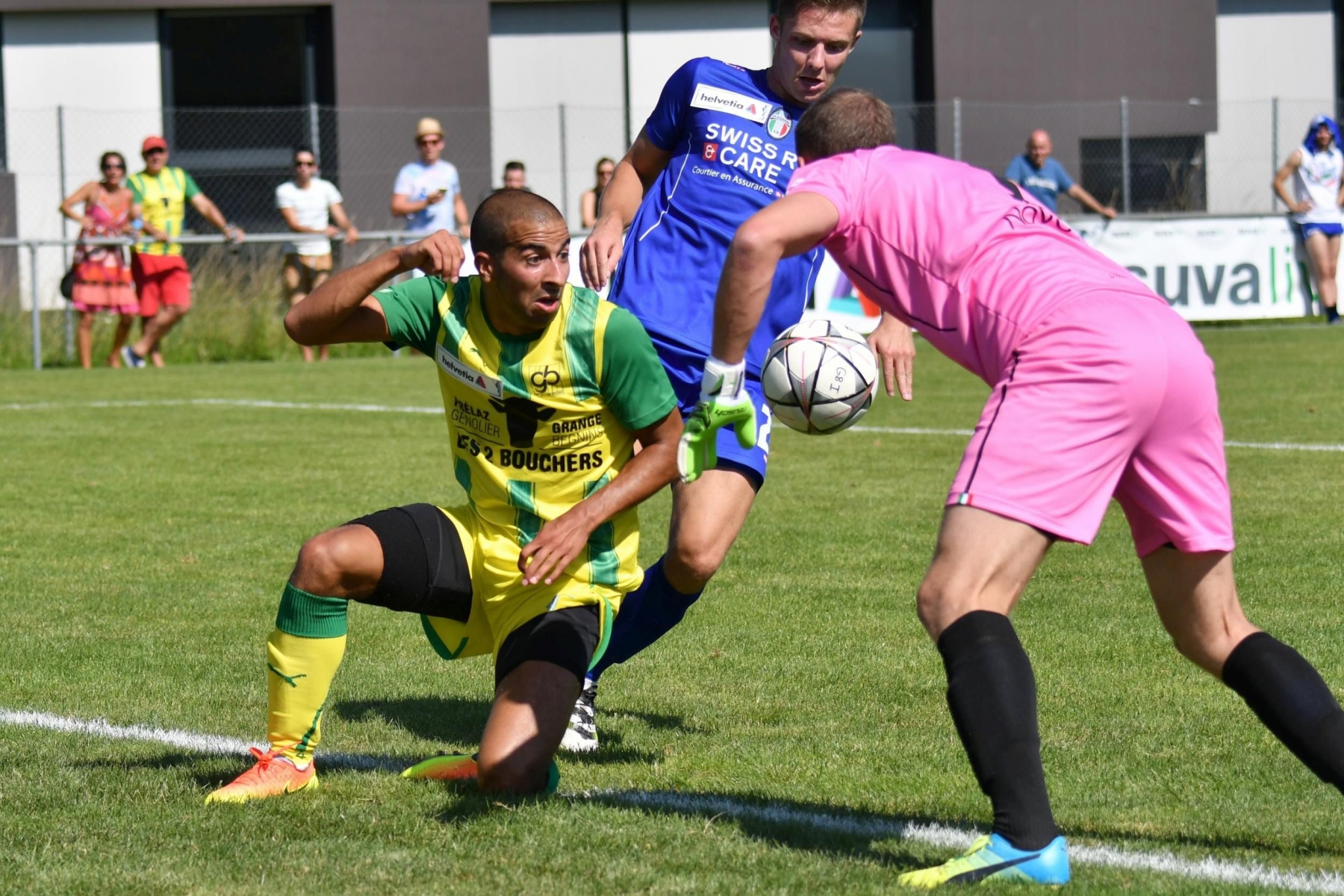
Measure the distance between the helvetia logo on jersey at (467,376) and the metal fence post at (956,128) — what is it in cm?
1891

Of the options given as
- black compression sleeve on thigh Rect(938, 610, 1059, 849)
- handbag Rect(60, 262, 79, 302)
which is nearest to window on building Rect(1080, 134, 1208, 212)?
handbag Rect(60, 262, 79, 302)

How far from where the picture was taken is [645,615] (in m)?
5.19

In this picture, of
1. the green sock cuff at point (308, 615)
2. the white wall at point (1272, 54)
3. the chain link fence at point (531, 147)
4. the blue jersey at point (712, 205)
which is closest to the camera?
the green sock cuff at point (308, 615)

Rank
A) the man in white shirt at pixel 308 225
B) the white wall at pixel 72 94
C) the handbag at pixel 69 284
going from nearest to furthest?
the handbag at pixel 69 284
the man in white shirt at pixel 308 225
the white wall at pixel 72 94

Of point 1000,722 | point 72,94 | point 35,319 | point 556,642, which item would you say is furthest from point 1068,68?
point 1000,722

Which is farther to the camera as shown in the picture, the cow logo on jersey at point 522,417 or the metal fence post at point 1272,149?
the metal fence post at point 1272,149

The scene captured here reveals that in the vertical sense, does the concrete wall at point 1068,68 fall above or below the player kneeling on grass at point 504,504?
above

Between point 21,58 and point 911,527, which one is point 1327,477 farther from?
point 21,58

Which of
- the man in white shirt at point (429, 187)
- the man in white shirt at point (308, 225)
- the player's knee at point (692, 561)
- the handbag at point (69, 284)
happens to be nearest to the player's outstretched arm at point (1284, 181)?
the man in white shirt at point (429, 187)

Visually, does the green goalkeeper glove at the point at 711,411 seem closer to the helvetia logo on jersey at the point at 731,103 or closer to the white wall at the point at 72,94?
the helvetia logo on jersey at the point at 731,103

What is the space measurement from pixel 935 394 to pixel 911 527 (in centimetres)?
639

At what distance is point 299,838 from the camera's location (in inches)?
159

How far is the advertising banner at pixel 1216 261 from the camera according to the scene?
20.0 metres

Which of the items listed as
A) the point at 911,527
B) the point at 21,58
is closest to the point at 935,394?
the point at 911,527
